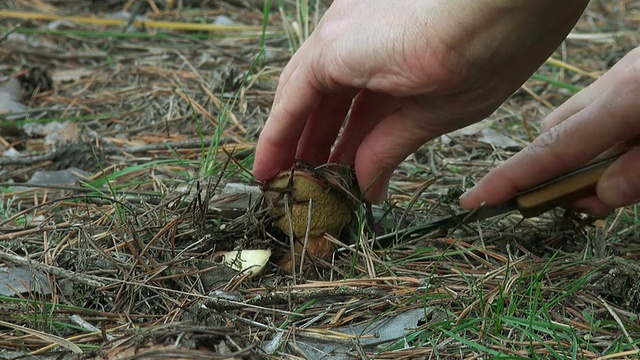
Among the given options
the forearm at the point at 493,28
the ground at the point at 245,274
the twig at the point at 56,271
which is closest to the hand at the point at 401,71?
the forearm at the point at 493,28

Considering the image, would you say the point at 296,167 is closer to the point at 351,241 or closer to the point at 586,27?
the point at 351,241

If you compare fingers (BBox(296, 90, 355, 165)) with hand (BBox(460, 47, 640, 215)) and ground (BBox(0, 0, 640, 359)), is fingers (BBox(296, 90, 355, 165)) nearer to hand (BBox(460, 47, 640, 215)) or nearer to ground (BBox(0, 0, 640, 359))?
ground (BBox(0, 0, 640, 359))

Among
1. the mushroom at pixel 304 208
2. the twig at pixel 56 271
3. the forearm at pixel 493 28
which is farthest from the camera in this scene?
A: the mushroom at pixel 304 208

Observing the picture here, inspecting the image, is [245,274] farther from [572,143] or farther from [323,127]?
[572,143]

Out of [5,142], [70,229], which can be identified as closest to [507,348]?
[70,229]

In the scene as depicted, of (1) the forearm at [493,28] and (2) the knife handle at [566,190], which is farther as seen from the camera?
(2) the knife handle at [566,190]

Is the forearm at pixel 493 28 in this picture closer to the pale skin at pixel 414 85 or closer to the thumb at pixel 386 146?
the pale skin at pixel 414 85

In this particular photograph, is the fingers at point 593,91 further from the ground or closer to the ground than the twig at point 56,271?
further from the ground
